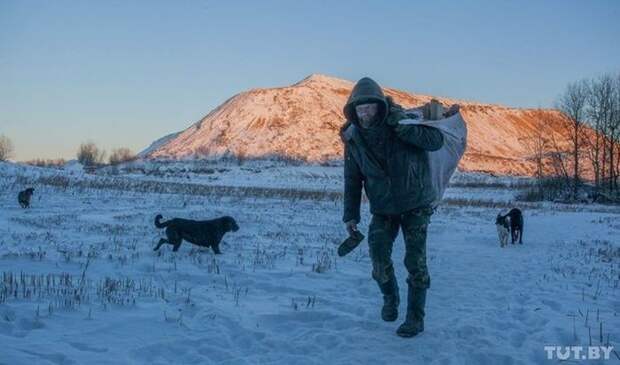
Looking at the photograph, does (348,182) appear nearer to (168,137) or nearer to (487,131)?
(487,131)

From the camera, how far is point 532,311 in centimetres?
596

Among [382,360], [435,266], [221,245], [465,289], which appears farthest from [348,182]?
[221,245]

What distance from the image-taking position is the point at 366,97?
4.61 meters

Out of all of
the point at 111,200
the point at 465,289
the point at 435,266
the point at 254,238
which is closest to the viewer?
the point at 465,289

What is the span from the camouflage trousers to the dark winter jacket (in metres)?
0.14

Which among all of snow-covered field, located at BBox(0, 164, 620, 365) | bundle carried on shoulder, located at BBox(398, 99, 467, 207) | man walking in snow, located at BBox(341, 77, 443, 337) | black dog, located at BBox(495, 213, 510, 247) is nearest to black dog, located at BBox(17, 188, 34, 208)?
snow-covered field, located at BBox(0, 164, 620, 365)

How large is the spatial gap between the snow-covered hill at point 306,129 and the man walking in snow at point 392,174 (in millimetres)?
98622

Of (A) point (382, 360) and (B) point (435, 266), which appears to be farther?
(B) point (435, 266)

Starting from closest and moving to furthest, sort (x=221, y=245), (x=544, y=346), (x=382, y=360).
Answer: (x=382, y=360)
(x=544, y=346)
(x=221, y=245)

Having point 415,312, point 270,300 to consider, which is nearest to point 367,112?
point 415,312

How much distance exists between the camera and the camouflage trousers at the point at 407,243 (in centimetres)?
487

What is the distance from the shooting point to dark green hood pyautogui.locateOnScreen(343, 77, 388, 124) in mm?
4625

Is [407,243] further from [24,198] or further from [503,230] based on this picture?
[24,198]

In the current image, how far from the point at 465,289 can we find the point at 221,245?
5229mm
